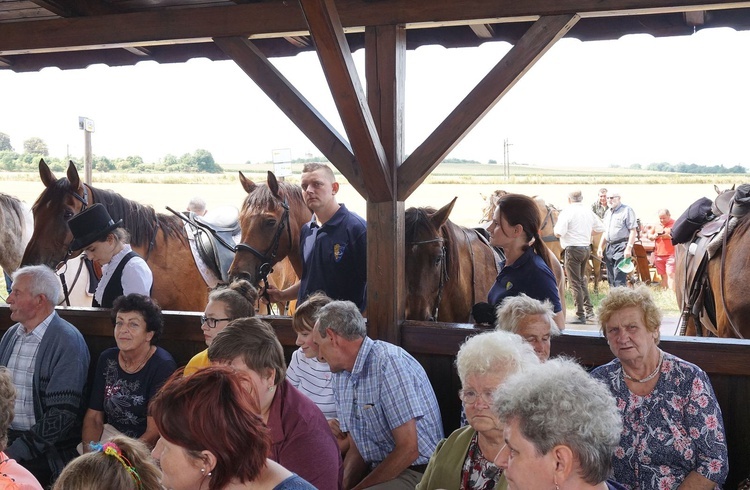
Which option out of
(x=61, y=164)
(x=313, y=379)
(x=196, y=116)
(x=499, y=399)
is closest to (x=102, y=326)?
(x=313, y=379)

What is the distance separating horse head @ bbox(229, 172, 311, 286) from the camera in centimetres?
518

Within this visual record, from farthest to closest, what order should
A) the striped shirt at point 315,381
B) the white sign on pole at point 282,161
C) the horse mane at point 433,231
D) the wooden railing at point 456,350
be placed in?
the white sign on pole at point 282,161
the horse mane at point 433,231
the striped shirt at point 315,381
the wooden railing at point 456,350

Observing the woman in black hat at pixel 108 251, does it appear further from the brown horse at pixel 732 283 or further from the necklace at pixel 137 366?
the brown horse at pixel 732 283

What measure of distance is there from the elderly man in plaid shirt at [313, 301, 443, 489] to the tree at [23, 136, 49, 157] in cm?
3296

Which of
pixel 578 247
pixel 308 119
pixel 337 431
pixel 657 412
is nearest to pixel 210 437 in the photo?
pixel 337 431

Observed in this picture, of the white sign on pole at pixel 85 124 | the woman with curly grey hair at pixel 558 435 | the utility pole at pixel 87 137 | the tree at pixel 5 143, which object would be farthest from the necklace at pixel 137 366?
the tree at pixel 5 143

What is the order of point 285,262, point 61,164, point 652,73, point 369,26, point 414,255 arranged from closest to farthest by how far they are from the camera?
point 369,26 → point 414,255 → point 285,262 → point 61,164 → point 652,73

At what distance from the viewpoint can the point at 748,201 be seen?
4.86 m

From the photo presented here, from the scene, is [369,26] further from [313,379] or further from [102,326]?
[102,326]

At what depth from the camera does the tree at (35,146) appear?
3294 cm

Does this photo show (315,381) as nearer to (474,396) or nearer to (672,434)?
(474,396)

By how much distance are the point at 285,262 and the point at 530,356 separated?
15.7 ft

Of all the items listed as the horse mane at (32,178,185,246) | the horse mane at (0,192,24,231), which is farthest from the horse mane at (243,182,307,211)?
the horse mane at (0,192,24,231)

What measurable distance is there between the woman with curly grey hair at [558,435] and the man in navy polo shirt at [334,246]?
273 centimetres
